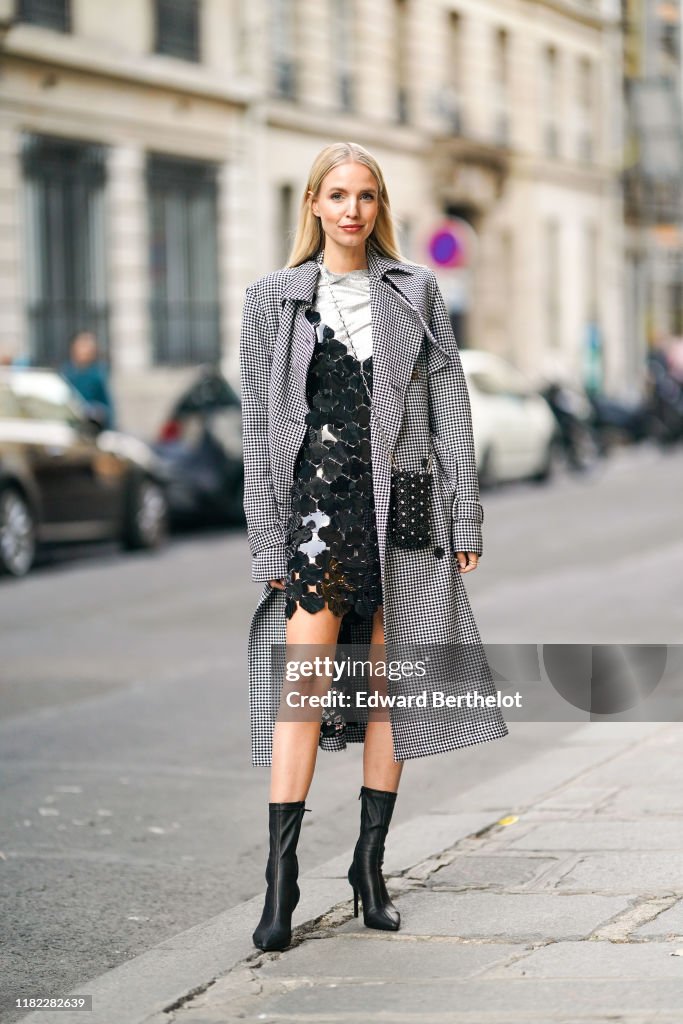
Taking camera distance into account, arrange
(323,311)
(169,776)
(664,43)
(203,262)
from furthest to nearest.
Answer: (664,43)
(203,262)
(169,776)
(323,311)

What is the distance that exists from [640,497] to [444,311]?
58.0 feet

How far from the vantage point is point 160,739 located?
7.90 metres

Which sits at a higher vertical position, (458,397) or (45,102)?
(45,102)

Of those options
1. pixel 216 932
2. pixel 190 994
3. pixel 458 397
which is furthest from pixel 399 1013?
pixel 458 397

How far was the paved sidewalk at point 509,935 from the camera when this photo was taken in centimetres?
406

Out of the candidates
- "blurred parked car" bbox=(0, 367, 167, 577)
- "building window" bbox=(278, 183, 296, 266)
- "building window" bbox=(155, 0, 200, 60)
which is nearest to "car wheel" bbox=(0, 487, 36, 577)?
"blurred parked car" bbox=(0, 367, 167, 577)

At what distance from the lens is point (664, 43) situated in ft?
159

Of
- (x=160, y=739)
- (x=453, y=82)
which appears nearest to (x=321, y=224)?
(x=160, y=739)

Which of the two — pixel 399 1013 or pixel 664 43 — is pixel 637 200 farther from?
pixel 399 1013

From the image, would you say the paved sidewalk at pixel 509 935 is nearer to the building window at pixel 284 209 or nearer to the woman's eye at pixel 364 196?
the woman's eye at pixel 364 196

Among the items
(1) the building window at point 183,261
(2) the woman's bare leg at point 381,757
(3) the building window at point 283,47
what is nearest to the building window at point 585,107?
(3) the building window at point 283,47

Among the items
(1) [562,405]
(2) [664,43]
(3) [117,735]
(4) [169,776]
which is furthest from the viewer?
(2) [664,43]

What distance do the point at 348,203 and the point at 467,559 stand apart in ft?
2.91

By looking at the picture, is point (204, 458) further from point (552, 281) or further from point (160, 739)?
point (552, 281)
